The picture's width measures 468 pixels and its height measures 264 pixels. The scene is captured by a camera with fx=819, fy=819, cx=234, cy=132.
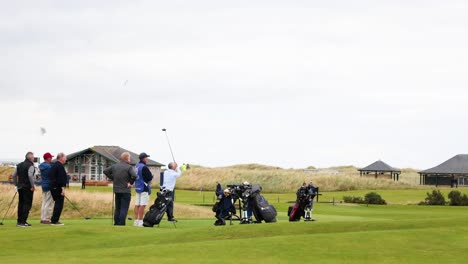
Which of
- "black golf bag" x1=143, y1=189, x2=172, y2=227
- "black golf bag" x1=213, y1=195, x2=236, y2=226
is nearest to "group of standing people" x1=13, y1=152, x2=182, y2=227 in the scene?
"black golf bag" x1=143, y1=189, x2=172, y2=227

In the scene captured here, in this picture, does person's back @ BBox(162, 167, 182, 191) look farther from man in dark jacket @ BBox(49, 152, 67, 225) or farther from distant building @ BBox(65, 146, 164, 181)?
distant building @ BBox(65, 146, 164, 181)

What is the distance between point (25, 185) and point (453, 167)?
100 metres

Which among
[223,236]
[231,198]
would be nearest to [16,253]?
[223,236]

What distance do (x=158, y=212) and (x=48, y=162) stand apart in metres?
4.11

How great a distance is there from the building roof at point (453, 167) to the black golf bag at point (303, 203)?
298 feet

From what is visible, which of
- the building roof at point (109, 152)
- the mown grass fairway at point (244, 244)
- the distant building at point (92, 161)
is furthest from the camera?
Answer: the distant building at point (92, 161)

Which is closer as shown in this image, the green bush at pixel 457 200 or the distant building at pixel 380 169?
the green bush at pixel 457 200

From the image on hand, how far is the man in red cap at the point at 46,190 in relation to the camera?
27.4 m

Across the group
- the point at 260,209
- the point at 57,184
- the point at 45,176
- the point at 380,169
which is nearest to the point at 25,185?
the point at 45,176

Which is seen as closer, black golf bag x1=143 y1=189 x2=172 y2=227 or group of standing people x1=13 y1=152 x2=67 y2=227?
group of standing people x1=13 y1=152 x2=67 y2=227

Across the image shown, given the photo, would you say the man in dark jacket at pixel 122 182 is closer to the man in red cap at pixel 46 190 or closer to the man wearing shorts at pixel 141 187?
the man wearing shorts at pixel 141 187

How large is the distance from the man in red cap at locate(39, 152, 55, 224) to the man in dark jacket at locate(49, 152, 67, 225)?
0.28 m

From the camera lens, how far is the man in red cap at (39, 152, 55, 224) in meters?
27.4

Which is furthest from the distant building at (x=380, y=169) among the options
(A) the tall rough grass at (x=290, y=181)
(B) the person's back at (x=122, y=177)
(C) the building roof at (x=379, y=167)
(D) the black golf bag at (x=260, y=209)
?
(B) the person's back at (x=122, y=177)
